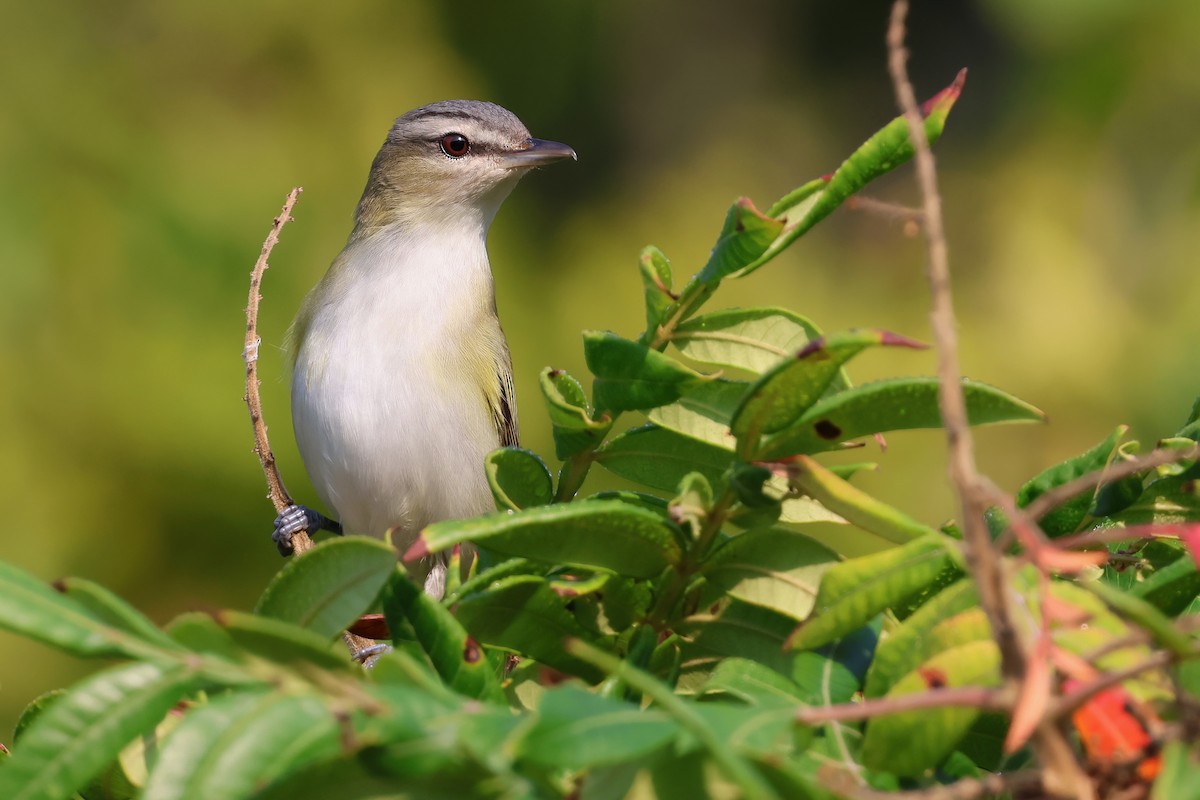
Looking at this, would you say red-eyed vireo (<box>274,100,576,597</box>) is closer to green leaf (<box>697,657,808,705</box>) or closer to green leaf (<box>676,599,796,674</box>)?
green leaf (<box>676,599,796,674</box>)

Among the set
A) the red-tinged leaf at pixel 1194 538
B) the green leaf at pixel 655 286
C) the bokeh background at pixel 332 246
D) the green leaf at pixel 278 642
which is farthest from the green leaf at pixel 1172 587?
the bokeh background at pixel 332 246

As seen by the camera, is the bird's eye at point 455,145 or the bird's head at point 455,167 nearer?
the bird's head at point 455,167

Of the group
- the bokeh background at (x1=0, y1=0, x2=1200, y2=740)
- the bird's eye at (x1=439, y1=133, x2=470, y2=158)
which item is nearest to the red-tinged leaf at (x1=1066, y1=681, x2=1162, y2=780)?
the bokeh background at (x1=0, y1=0, x2=1200, y2=740)

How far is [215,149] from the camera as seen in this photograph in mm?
5270

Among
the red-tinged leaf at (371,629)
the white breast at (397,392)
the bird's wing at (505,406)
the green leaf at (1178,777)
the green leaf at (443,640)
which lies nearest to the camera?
the green leaf at (1178,777)

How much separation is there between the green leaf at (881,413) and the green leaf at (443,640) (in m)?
0.27

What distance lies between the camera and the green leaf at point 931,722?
0.83 meters

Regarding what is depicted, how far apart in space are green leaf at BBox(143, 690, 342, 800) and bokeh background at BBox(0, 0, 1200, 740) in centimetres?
345

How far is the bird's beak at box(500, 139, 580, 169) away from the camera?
12.5 ft

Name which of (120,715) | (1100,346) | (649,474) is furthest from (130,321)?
(120,715)

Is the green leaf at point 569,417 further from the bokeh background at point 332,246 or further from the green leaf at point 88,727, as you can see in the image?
the bokeh background at point 332,246

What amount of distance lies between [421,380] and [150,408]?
181cm

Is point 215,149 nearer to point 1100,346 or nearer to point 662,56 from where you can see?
point 1100,346

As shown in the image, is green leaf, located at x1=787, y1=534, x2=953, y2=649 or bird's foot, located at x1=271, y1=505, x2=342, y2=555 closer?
green leaf, located at x1=787, y1=534, x2=953, y2=649
